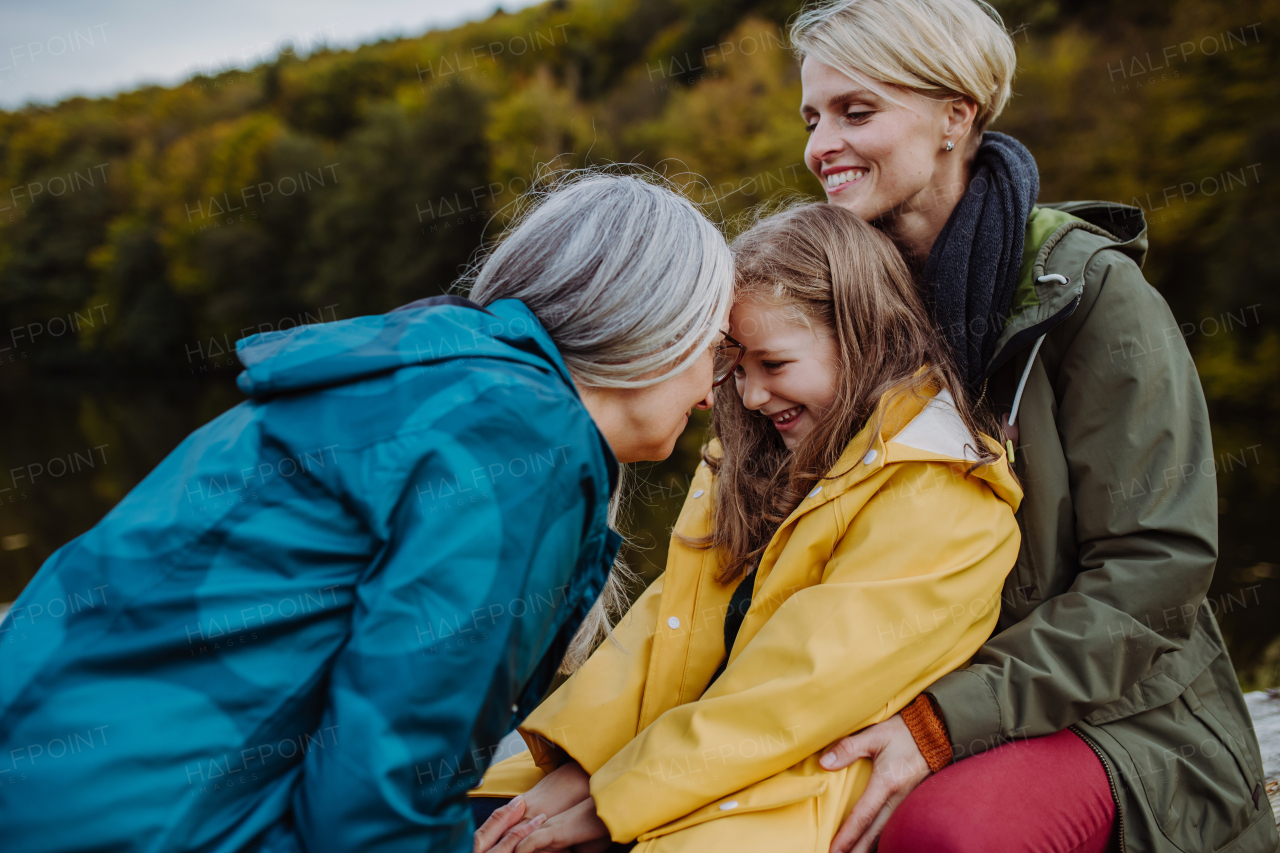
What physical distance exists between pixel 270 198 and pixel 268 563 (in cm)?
3933

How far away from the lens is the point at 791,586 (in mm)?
2125

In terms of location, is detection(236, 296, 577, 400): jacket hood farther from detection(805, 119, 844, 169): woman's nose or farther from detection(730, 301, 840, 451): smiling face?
detection(805, 119, 844, 169): woman's nose

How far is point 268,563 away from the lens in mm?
1358

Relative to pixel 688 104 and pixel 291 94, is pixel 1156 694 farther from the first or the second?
pixel 291 94

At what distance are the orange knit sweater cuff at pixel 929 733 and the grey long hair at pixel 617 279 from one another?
0.93 meters

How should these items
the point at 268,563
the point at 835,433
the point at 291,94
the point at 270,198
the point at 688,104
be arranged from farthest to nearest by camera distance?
the point at 291,94 < the point at 270,198 < the point at 688,104 < the point at 835,433 < the point at 268,563

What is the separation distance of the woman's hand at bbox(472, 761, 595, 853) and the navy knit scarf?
4.72 ft

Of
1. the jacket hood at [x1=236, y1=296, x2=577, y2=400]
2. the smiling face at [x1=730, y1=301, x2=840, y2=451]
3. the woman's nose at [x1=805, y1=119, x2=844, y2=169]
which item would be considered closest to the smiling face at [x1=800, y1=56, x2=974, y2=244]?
the woman's nose at [x1=805, y1=119, x2=844, y2=169]

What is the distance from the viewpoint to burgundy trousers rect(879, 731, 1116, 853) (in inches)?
69.8

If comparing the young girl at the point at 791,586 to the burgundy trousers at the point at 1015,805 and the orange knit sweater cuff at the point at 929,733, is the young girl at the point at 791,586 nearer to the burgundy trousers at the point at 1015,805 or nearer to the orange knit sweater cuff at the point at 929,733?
the orange knit sweater cuff at the point at 929,733

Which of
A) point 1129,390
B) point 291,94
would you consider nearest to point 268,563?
point 1129,390

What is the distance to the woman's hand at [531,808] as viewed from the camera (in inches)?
83.8

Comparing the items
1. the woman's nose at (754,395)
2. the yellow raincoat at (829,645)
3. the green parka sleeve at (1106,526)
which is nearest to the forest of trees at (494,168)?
the woman's nose at (754,395)

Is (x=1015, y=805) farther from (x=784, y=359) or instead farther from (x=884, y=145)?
(x=884, y=145)
